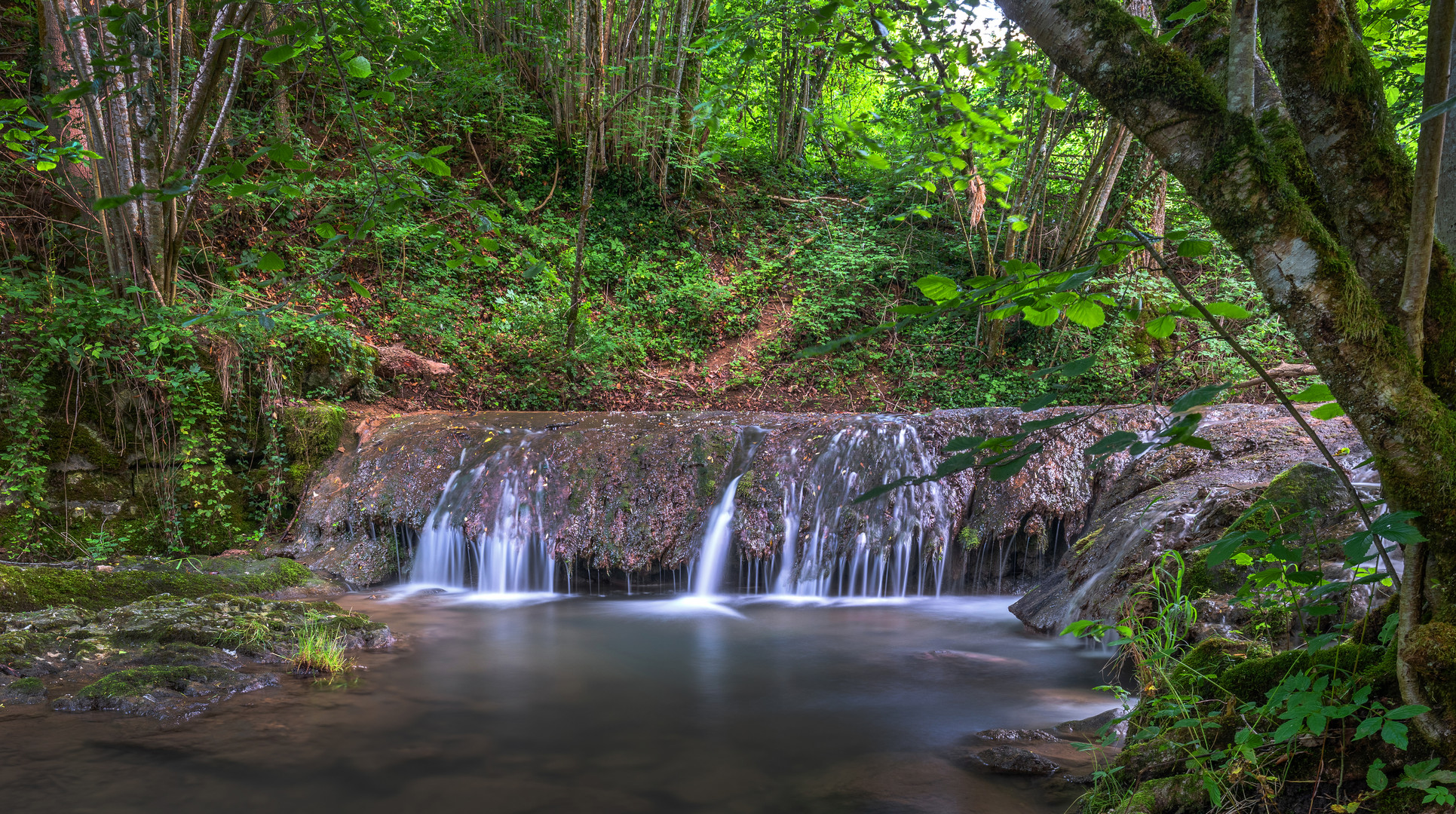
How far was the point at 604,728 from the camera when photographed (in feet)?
12.8

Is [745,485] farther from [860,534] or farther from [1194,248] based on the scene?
[1194,248]

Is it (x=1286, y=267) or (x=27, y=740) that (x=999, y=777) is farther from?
(x=27, y=740)

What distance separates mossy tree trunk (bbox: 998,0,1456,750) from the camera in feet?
5.02

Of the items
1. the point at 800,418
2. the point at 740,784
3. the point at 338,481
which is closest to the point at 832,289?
the point at 800,418

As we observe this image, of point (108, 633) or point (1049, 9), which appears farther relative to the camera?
point (108, 633)

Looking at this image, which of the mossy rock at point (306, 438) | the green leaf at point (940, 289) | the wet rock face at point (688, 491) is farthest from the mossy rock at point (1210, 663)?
the mossy rock at point (306, 438)

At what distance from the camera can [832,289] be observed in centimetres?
1305

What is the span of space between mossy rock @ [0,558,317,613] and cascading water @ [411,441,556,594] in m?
1.32

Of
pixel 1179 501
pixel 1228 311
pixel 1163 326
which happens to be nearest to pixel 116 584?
pixel 1163 326

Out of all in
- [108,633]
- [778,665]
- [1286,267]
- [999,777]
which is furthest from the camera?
[778,665]

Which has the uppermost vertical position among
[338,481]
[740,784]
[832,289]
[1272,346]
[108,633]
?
[832,289]

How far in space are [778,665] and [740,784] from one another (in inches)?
64.4

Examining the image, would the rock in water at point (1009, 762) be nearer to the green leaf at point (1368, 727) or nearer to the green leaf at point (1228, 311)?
the green leaf at point (1368, 727)

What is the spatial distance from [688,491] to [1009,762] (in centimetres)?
430
